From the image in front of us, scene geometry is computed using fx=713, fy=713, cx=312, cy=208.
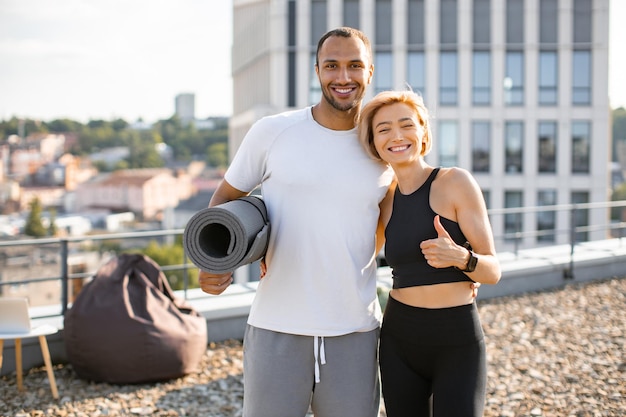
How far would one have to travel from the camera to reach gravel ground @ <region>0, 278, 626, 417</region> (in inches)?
190

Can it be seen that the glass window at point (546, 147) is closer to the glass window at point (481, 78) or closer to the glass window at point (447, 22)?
the glass window at point (481, 78)

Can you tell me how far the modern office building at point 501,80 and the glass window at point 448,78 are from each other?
0.17 ft

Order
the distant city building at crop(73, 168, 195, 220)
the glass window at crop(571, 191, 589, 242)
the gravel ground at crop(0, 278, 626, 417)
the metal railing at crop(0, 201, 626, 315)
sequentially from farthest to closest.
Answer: the distant city building at crop(73, 168, 195, 220) → the glass window at crop(571, 191, 589, 242) → the metal railing at crop(0, 201, 626, 315) → the gravel ground at crop(0, 278, 626, 417)

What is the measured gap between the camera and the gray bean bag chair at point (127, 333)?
17.1 ft

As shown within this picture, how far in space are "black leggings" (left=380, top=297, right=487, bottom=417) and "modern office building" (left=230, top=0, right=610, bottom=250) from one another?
33590 millimetres

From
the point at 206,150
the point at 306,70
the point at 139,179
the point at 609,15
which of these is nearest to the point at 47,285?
the point at 139,179

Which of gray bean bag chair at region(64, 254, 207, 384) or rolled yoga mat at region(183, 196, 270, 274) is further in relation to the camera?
gray bean bag chair at region(64, 254, 207, 384)

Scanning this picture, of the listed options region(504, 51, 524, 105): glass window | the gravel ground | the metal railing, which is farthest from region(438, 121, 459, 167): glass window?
the gravel ground

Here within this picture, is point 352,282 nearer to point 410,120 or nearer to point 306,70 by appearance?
point 410,120

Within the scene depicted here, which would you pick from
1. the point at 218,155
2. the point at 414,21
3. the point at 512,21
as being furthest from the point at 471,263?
the point at 218,155

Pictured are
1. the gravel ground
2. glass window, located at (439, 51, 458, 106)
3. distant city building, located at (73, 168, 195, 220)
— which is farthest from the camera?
distant city building, located at (73, 168, 195, 220)

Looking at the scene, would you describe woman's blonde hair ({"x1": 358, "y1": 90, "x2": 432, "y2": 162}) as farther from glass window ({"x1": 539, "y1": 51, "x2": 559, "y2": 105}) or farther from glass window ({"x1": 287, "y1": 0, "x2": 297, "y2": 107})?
glass window ({"x1": 539, "y1": 51, "x2": 559, "y2": 105})

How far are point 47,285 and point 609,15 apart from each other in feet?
220

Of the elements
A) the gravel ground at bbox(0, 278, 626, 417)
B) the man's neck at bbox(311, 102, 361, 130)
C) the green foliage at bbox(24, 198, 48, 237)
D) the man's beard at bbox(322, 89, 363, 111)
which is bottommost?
the green foliage at bbox(24, 198, 48, 237)
